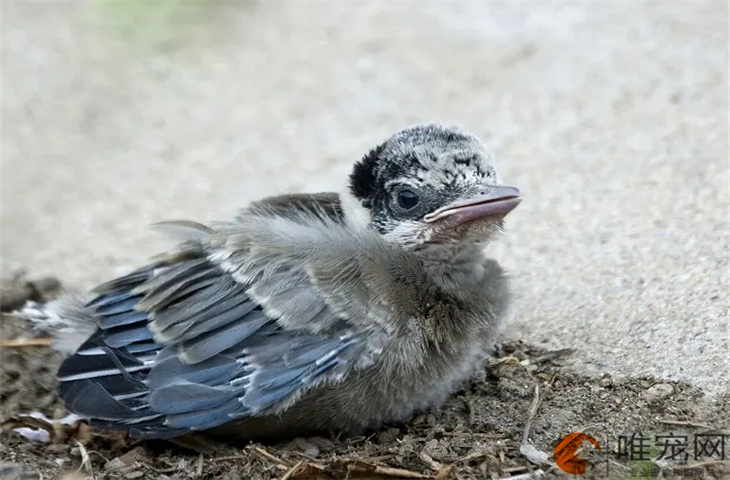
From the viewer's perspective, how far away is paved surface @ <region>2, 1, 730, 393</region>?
3.57 metres

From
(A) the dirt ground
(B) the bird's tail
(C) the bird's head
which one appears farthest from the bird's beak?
(B) the bird's tail

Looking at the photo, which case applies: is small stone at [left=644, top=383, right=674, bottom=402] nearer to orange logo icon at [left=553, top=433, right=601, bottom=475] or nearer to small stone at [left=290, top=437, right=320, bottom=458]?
orange logo icon at [left=553, top=433, right=601, bottom=475]

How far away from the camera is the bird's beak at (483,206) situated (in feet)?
9.19

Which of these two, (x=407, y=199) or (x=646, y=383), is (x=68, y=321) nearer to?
(x=407, y=199)

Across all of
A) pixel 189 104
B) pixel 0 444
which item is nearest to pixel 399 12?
pixel 189 104

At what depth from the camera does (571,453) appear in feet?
8.57

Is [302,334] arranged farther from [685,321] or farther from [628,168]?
[628,168]

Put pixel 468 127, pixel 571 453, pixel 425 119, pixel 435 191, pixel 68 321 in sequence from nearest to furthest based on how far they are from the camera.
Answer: pixel 571 453, pixel 435 191, pixel 68 321, pixel 468 127, pixel 425 119

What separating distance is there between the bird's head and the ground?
1.86 feet

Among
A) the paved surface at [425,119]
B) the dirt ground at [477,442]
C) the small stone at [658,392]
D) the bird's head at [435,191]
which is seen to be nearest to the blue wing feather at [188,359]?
the dirt ground at [477,442]

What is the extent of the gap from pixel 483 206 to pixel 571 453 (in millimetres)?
744

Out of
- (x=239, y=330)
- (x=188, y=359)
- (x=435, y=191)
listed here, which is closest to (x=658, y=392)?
(x=435, y=191)

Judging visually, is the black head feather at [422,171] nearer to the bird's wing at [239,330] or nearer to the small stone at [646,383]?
the bird's wing at [239,330]

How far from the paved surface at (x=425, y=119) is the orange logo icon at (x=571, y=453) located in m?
0.43
